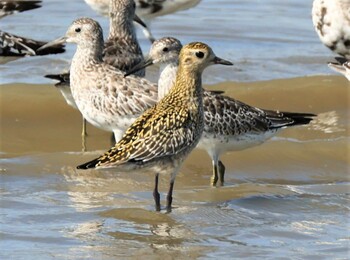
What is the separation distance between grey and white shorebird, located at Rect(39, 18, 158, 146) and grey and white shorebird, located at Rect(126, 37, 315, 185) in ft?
0.82

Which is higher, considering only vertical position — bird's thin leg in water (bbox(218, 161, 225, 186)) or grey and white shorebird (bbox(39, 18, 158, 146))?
grey and white shorebird (bbox(39, 18, 158, 146))

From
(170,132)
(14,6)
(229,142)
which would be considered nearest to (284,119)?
(229,142)

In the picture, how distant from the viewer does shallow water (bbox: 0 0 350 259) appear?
7.86 meters

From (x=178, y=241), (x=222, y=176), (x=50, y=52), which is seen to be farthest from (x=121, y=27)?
(x=178, y=241)

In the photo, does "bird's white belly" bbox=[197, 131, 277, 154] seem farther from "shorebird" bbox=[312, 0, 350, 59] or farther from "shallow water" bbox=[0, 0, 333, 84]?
"shallow water" bbox=[0, 0, 333, 84]

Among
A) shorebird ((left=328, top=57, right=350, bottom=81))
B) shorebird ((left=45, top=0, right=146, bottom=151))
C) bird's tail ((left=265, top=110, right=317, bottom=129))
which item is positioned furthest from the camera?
shorebird ((left=45, top=0, right=146, bottom=151))

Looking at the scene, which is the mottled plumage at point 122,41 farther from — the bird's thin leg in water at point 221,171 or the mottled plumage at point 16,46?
the bird's thin leg in water at point 221,171

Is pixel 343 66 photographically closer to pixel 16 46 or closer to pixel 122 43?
pixel 122 43

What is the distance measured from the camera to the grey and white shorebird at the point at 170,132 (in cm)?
851

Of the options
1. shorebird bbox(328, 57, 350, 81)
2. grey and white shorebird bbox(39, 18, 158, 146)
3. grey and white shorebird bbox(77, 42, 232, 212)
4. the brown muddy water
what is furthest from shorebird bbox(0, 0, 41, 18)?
grey and white shorebird bbox(77, 42, 232, 212)

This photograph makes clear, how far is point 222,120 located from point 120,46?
252cm

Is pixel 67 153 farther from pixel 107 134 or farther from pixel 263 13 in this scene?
pixel 263 13

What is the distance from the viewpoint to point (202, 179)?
34.0ft

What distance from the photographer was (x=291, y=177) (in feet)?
34.8
